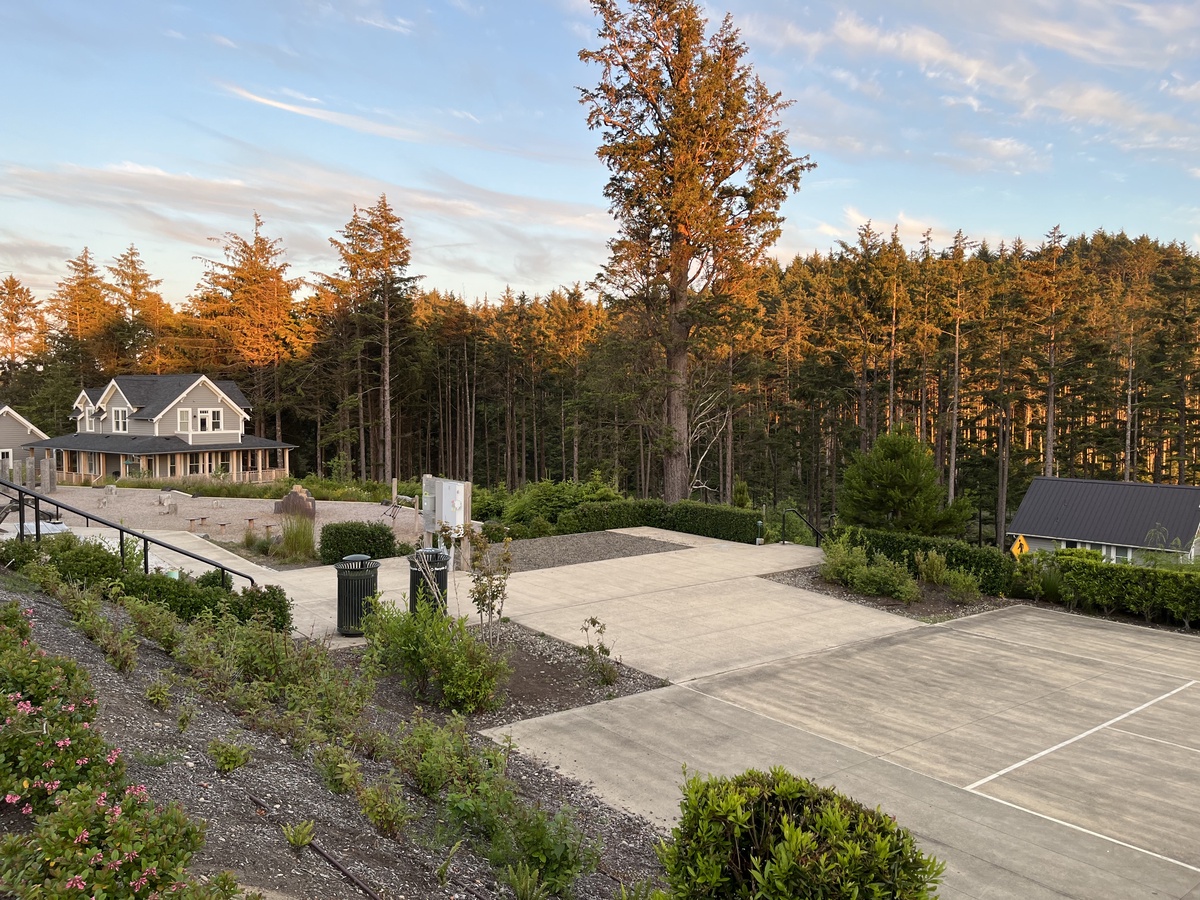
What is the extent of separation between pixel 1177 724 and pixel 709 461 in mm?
48744

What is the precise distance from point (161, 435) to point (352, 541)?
2864cm

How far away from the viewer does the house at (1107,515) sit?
25.4 meters

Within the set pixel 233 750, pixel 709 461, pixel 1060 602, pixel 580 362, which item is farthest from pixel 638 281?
pixel 709 461

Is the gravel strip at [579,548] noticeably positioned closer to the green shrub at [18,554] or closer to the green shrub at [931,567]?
the green shrub at [931,567]

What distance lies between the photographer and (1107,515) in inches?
1069

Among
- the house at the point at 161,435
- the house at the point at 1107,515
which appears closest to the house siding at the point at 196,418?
the house at the point at 161,435

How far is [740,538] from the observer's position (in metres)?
20.6

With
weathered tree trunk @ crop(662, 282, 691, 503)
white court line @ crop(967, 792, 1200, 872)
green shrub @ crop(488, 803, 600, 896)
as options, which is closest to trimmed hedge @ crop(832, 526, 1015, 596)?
weathered tree trunk @ crop(662, 282, 691, 503)

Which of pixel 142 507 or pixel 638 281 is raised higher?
pixel 638 281

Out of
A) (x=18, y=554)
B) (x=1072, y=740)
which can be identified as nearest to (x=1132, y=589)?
(x=1072, y=740)

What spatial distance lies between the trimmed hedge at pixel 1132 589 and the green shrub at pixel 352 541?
13162mm

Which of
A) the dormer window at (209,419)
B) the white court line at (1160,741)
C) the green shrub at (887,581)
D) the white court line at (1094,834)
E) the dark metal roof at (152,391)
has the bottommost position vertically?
the white court line at (1160,741)

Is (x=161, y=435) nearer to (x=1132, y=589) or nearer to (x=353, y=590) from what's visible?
(x=353, y=590)

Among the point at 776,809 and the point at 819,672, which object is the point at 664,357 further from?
the point at 776,809
